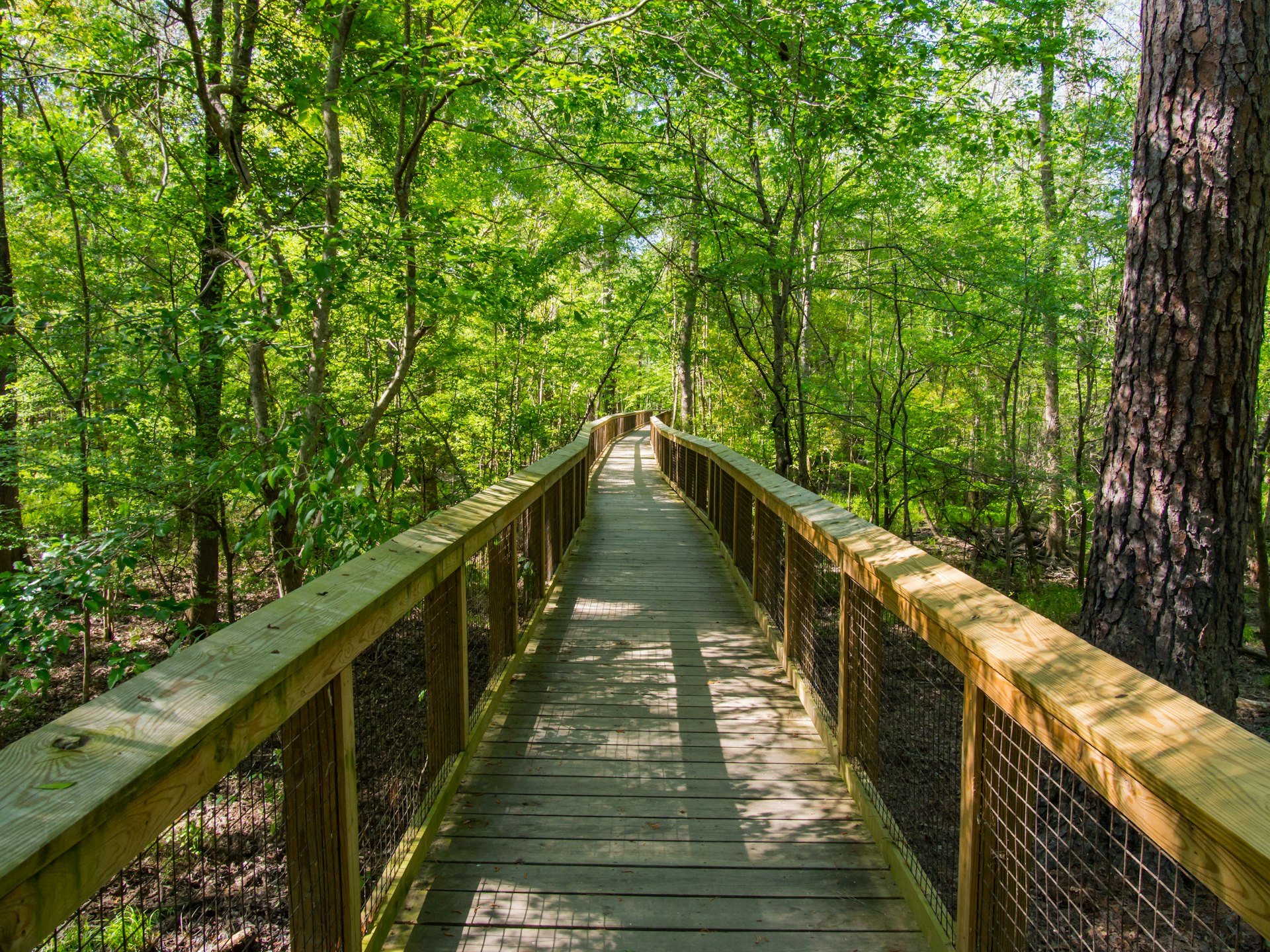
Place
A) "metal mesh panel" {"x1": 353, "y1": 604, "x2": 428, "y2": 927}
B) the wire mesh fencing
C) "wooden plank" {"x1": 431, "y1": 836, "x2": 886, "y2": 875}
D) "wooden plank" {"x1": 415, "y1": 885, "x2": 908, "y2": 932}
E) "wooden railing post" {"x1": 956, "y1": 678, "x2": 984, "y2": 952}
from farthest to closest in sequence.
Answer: the wire mesh fencing
"wooden plank" {"x1": 431, "y1": 836, "x2": 886, "y2": 875}
"metal mesh panel" {"x1": 353, "y1": 604, "x2": 428, "y2": 927}
"wooden plank" {"x1": 415, "y1": 885, "x2": 908, "y2": 932}
"wooden railing post" {"x1": 956, "y1": 678, "x2": 984, "y2": 952}

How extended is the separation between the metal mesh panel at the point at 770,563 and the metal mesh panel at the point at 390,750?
88.6 inches

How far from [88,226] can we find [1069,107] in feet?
42.6

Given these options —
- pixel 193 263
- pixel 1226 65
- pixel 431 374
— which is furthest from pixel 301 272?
pixel 431 374

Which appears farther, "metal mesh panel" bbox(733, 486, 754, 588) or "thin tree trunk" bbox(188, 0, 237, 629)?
"thin tree trunk" bbox(188, 0, 237, 629)

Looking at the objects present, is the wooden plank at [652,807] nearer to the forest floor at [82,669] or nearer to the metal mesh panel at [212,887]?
the metal mesh panel at [212,887]

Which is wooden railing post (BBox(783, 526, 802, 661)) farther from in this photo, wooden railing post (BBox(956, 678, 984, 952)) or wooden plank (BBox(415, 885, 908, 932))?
wooden railing post (BBox(956, 678, 984, 952))

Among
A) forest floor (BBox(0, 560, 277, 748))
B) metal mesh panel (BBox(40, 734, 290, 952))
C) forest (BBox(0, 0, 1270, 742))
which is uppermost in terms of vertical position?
forest (BBox(0, 0, 1270, 742))

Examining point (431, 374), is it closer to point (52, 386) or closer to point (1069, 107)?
point (52, 386)

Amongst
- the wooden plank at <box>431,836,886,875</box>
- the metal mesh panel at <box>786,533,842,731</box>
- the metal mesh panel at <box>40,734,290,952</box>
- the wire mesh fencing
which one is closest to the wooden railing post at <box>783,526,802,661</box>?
the metal mesh panel at <box>786,533,842,731</box>

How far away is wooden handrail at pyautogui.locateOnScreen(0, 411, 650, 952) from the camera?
894 mm

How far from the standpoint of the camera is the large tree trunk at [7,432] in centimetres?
661

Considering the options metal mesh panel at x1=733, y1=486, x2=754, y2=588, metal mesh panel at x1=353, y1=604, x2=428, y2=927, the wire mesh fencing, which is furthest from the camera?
the wire mesh fencing

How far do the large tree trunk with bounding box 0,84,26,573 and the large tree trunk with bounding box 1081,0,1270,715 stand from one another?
7.50m

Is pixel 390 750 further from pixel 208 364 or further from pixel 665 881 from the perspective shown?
pixel 208 364
